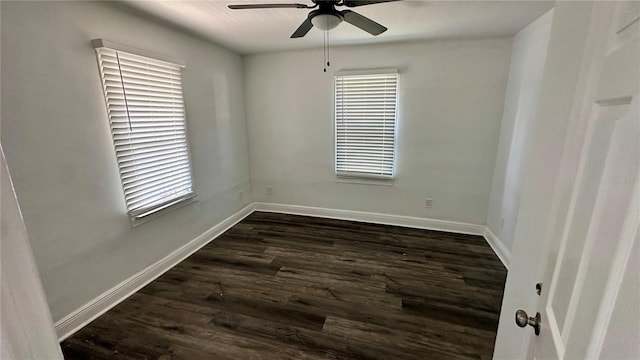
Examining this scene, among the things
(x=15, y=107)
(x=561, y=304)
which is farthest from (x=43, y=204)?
(x=561, y=304)

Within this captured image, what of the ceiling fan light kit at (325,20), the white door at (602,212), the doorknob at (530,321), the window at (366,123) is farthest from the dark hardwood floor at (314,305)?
the ceiling fan light kit at (325,20)

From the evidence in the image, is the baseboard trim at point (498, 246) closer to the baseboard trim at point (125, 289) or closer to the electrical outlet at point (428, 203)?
the electrical outlet at point (428, 203)

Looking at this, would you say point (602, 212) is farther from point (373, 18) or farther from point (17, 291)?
point (373, 18)

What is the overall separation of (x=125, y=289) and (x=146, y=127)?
1429mm

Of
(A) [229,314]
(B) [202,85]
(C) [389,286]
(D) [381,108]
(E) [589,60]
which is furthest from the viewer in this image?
(D) [381,108]

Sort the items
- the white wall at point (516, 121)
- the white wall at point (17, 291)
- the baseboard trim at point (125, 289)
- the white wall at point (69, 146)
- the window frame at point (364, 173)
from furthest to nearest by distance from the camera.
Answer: the window frame at point (364, 173) → the white wall at point (516, 121) → the baseboard trim at point (125, 289) → the white wall at point (69, 146) → the white wall at point (17, 291)

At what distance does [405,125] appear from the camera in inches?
133

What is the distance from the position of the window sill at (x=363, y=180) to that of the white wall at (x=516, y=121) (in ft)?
4.10

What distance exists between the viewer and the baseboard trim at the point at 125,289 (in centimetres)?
192

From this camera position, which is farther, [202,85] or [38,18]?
[202,85]

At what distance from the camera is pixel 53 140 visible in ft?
5.79

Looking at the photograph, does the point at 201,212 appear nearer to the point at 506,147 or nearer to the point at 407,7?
the point at 407,7

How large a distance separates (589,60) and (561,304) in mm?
592

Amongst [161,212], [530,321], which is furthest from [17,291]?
[161,212]
